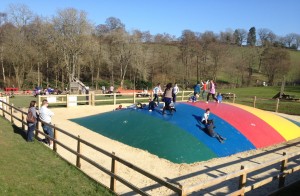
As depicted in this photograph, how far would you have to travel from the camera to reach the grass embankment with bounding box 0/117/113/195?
7.85 metres

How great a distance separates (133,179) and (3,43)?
49140mm

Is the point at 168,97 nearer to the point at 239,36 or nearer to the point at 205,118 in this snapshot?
the point at 205,118

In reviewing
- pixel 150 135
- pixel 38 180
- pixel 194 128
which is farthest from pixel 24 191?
pixel 194 128

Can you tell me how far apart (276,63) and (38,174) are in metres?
71.7

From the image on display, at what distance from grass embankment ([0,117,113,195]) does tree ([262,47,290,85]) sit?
69134 mm

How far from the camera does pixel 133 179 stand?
9.50 meters

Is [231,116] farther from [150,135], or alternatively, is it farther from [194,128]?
[150,135]

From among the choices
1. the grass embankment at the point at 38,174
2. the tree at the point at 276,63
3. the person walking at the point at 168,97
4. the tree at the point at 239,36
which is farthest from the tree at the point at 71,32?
the tree at the point at 239,36

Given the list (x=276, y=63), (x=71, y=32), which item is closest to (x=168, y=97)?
(x=71, y=32)

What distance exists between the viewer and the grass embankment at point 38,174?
25.7 feet

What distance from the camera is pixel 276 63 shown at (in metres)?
71.8

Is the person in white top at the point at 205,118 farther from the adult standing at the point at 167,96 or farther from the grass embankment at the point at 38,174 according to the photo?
the grass embankment at the point at 38,174

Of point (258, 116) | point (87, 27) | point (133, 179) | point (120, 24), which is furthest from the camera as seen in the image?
point (120, 24)

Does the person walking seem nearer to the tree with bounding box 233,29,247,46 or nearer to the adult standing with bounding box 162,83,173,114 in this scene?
the adult standing with bounding box 162,83,173,114
